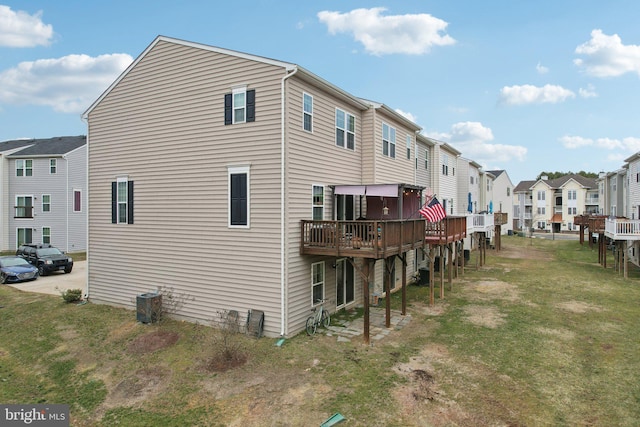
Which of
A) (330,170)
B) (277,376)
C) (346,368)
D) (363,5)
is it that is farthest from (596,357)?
(363,5)

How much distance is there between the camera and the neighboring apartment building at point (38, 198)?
31766 millimetres

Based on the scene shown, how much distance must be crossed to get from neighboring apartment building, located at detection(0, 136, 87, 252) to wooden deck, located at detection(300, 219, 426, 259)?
96.1ft

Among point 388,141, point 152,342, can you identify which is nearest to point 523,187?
point 388,141

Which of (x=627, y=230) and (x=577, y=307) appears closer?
(x=577, y=307)

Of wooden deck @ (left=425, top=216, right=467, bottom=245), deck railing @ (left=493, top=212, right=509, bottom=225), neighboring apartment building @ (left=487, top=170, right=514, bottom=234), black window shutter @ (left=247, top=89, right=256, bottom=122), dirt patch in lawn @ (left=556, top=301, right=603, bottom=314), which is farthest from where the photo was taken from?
neighboring apartment building @ (left=487, top=170, right=514, bottom=234)

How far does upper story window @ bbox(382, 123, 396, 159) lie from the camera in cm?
1692

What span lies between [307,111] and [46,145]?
3335 cm

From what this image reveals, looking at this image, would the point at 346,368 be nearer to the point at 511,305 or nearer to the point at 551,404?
the point at 551,404

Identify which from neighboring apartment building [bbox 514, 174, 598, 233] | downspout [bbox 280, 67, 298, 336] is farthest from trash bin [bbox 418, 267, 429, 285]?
neighboring apartment building [bbox 514, 174, 598, 233]

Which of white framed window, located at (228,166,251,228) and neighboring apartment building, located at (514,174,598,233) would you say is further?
neighboring apartment building, located at (514,174,598,233)

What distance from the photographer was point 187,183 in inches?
539

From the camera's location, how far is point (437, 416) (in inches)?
302

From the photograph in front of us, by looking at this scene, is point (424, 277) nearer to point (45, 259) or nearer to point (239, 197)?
point (239, 197)

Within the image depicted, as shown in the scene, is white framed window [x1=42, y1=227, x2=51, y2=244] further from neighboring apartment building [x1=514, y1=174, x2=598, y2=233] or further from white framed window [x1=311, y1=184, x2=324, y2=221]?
neighboring apartment building [x1=514, y1=174, x2=598, y2=233]
